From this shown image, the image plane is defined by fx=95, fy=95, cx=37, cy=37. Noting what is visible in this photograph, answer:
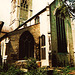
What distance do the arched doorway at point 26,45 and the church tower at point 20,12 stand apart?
1326 cm

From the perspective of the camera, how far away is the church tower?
85.9ft

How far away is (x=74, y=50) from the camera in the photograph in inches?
559

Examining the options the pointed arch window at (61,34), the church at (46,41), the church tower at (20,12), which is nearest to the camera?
the church at (46,41)

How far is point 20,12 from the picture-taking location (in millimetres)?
27266

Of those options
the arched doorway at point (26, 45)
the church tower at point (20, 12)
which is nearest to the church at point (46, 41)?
the arched doorway at point (26, 45)

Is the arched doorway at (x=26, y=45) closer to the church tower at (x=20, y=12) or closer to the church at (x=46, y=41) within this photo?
the church at (x=46, y=41)

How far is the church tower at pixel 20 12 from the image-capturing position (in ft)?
85.9

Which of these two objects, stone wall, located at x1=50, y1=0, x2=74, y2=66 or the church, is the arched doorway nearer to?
the church

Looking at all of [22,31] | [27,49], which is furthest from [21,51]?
[22,31]

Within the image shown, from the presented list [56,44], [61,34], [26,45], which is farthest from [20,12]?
[56,44]

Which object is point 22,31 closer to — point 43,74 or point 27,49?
point 27,49

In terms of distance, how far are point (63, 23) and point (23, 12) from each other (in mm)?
16009

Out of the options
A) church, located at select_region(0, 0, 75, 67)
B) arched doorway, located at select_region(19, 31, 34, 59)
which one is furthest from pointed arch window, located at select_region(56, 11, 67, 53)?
arched doorway, located at select_region(19, 31, 34, 59)

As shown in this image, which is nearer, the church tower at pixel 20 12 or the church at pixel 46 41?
the church at pixel 46 41
